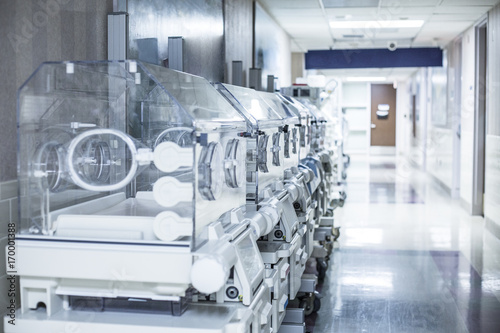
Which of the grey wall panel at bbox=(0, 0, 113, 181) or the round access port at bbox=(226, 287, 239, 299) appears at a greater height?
the grey wall panel at bbox=(0, 0, 113, 181)

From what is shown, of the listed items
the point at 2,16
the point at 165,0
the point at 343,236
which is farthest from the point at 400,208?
the point at 2,16

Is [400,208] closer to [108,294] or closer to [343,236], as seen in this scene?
[343,236]

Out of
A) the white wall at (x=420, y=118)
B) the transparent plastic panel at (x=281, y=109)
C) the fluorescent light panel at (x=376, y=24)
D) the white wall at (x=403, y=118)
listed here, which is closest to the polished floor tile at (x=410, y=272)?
the transparent plastic panel at (x=281, y=109)

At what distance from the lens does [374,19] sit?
385 inches

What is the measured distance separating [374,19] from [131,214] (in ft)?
26.4

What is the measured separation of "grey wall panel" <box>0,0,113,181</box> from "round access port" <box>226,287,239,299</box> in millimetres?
1033

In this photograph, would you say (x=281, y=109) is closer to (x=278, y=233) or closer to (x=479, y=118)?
(x=278, y=233)

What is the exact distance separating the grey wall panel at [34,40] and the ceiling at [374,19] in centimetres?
555

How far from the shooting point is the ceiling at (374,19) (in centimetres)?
849

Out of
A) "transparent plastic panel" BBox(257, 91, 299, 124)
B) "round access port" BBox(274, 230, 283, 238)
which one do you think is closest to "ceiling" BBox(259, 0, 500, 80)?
"transparent plastic panel" BBox(257, 91, 299, 124)

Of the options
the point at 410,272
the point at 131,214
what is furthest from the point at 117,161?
the point at 410,272

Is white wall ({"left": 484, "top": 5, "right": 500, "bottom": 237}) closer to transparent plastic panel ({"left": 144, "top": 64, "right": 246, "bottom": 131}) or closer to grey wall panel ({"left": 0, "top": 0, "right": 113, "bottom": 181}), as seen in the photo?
transparent plastic panel ({"left": 144, "top": 64, "right": 246, "bottom": 131})

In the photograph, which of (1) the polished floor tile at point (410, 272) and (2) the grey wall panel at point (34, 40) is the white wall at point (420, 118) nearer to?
(1) the polished floor tile at point (410, 272)

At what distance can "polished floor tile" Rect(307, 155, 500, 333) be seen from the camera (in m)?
4.75
